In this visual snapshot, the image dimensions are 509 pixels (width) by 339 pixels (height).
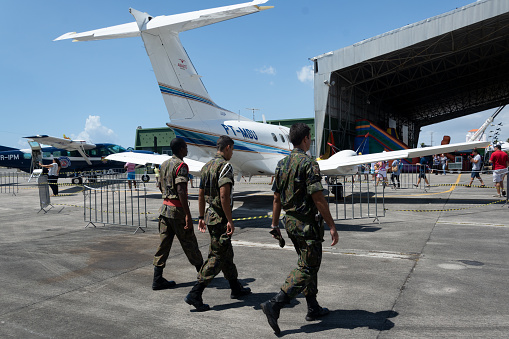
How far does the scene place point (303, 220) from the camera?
3686 millimetres

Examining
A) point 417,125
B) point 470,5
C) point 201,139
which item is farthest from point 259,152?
point 417,125

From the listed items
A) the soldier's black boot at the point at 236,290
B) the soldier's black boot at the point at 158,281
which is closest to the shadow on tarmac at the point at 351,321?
the soldier's black boot at the point at 236,290

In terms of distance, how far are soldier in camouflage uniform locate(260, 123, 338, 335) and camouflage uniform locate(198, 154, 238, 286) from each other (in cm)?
83

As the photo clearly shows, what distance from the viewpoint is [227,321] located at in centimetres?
383

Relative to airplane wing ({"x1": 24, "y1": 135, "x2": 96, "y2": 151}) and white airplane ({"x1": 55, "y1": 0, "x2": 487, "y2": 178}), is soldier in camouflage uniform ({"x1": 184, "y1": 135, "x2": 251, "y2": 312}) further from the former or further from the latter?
airplane wing ({"x1": 24, "y1": 135, "x2": 96, "y2": 151})

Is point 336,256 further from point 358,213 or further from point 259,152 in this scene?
point 259,152

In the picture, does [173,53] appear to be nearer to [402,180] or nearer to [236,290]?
[236,290]

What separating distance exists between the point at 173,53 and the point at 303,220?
Answer: 901 cm

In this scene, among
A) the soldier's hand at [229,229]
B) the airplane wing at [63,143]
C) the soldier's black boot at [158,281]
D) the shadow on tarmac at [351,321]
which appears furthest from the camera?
the airplane wing at [63,143]

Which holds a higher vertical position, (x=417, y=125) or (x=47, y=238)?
(x=417, y=125)

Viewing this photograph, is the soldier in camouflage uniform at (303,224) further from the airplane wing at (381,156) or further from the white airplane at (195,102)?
the airplane wing at (381,156)

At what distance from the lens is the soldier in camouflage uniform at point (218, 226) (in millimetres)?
4148

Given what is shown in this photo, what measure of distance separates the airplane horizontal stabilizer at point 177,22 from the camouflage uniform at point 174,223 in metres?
5.02

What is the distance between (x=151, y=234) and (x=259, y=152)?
6531mm
